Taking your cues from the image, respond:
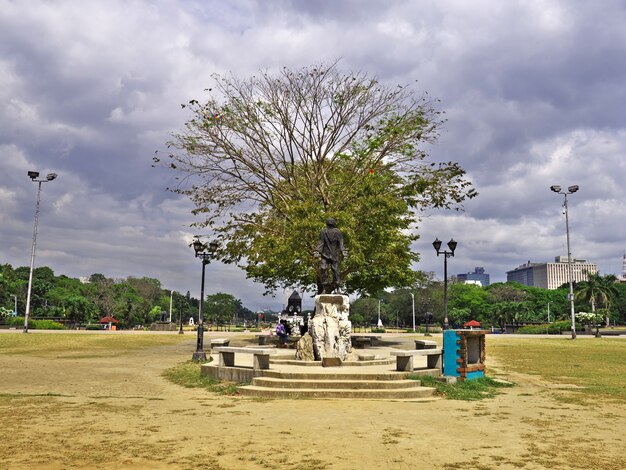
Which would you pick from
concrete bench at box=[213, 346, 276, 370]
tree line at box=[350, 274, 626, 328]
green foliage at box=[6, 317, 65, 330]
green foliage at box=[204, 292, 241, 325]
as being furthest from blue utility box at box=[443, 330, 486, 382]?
green foliage at box=[204, 292, 241, 325]

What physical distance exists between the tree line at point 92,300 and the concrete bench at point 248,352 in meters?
55.3

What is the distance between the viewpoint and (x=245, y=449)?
22.8 ft

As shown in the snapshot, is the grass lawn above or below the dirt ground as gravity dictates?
below

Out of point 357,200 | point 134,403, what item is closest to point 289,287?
point 357,200

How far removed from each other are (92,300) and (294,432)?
3155 inches

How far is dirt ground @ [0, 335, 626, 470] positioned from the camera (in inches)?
253

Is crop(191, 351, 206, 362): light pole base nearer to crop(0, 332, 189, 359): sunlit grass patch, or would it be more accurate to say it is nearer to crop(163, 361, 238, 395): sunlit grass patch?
crop(163, 361, 238, 395): sunlit grass patch

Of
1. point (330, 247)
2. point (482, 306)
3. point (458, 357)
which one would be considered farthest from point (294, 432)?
point (482, 306)

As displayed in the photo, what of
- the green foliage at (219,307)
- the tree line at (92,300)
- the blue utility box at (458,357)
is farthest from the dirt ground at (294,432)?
the green foliage at (219,307)

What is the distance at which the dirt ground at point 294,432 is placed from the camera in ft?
21.1

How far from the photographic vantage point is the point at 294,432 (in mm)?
7922

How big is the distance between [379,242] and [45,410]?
1740 centimetres

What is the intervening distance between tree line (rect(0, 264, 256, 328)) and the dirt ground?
59.0 metres

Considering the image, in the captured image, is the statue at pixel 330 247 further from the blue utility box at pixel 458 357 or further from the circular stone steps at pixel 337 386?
the circular stone steps at pixel 337 386
